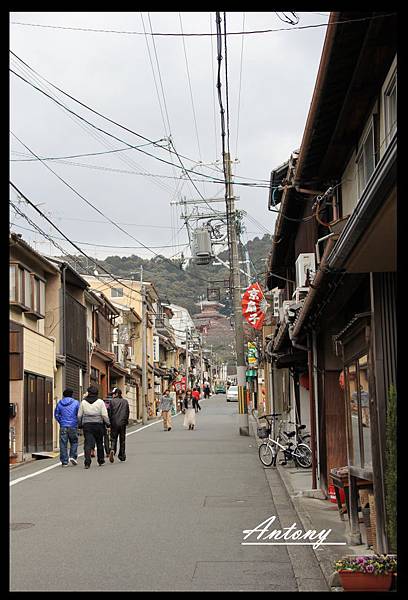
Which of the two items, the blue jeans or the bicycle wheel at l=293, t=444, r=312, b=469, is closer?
the bicycle wheel at l=293, t=444, r=312, b=469

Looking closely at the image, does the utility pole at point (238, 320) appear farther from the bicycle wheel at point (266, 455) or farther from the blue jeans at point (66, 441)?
the blue jeans at point (66, 441)

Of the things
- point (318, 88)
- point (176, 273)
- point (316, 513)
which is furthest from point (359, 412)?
point (176, 273)

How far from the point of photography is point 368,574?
7.08 metres

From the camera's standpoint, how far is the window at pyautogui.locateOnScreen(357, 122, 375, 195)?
34.7ft

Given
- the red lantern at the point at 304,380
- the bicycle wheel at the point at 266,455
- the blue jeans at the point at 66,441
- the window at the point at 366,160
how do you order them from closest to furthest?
1. the window at the point at 366,160
2. the bicycle wheel at the point at 266,455
3. the blue jeans at the point at 66,441
4. the red lantern at the point at 304,380

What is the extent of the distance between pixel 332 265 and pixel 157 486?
9175 millimetres

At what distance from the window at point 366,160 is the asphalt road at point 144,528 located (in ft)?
16.3

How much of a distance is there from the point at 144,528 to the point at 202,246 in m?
27.2

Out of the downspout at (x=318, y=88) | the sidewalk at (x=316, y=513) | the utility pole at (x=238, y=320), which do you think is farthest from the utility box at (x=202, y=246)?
the downspout at (x=318, y=88)

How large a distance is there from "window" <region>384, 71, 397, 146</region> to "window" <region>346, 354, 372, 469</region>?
2.54 metres

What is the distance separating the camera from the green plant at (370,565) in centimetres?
710

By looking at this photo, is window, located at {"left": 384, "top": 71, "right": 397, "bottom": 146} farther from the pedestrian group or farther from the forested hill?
the forested hill

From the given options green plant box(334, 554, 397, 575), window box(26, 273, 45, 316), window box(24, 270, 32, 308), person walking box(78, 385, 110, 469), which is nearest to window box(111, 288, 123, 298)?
window box(26, 273, 45, 316)

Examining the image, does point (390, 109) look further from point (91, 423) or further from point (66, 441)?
point (66, 441)
